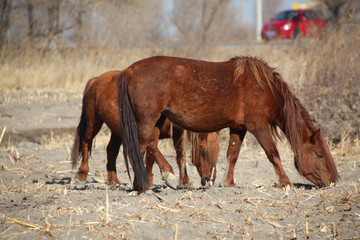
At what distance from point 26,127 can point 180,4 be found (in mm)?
24782

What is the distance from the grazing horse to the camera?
16.0 feet

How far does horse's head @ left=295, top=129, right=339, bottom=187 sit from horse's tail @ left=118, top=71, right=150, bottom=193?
1931 millimetres

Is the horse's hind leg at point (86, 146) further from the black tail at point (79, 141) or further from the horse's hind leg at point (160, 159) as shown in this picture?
the horse's hind leg at point (160, 159)

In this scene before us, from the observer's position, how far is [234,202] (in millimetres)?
4375

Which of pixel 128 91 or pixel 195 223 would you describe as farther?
pixel 128 91

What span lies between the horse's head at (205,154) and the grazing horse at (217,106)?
863 mm

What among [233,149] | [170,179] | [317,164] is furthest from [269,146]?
[170,179]

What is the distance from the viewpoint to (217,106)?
16.4ft

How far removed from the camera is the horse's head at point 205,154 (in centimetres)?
633

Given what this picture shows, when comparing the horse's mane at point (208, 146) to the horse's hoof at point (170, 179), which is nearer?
the horse's hoof at point (170, 179)

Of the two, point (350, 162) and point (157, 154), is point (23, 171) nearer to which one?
point (157, 154)

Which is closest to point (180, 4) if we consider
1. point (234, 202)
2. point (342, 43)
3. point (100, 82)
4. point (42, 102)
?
point (42, 102)

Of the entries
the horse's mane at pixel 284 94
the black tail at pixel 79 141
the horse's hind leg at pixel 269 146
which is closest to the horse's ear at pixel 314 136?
the horse's mane at pixel 284 94

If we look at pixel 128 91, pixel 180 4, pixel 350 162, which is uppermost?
pixel 180 4
